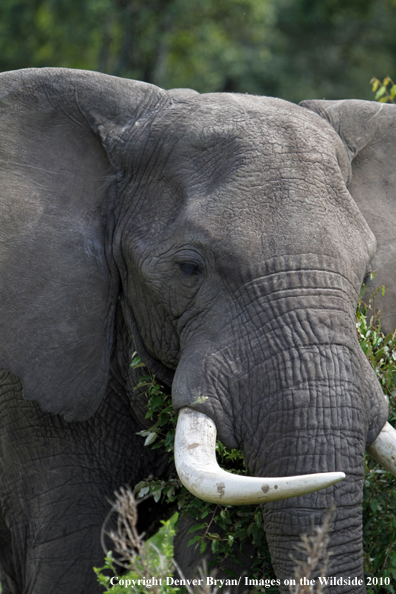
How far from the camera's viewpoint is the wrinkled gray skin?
3.14 metres

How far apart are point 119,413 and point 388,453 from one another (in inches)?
52.2

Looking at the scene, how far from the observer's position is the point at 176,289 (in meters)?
3.44

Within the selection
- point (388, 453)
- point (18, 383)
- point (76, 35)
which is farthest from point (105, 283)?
point (76, 35)

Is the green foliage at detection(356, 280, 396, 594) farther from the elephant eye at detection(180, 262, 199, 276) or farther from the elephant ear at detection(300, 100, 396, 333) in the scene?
the elephant eye at detection(180, 262, 199, 276)

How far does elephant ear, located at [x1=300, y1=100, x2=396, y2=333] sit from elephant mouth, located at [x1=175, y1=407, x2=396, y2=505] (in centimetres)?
91

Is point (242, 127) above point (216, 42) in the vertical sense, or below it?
above

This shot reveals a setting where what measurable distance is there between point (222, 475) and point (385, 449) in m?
0.77

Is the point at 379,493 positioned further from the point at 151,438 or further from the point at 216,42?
the point at 216,42

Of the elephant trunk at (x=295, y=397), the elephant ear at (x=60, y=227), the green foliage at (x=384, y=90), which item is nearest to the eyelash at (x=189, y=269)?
the elephant trunk at (x=295, y=397)

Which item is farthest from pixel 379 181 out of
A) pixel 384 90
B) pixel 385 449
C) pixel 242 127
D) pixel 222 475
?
pixel 384 90

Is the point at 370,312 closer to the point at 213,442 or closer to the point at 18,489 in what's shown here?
the point at 213,442

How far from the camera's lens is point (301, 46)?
2053cm

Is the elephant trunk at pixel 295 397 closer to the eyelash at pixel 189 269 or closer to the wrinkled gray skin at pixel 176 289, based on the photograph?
the wrinkled gray skin at pixel 176 289

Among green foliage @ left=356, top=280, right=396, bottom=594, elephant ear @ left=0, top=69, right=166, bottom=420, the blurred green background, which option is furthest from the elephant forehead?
the blurred green background
